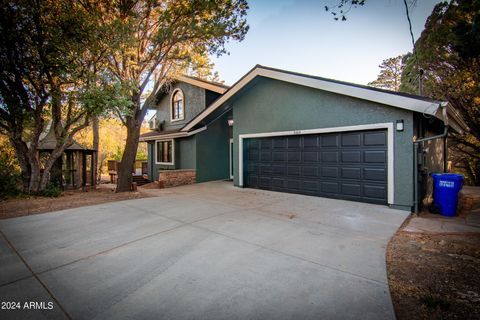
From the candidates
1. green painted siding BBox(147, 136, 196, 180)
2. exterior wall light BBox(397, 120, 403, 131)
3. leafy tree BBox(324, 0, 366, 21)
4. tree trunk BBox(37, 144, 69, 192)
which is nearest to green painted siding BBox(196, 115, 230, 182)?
green painted siding BBox(147, 136, 196, 180)

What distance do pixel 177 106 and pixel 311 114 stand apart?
1043 cm

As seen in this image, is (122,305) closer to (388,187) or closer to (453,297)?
(453,297)

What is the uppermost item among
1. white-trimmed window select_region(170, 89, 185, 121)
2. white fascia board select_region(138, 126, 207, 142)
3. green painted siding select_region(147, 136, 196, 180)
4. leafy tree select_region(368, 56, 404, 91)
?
leafy tree select_region(368, 56, 404, 91)

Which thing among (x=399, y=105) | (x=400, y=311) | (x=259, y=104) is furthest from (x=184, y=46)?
(x=400, y=311)

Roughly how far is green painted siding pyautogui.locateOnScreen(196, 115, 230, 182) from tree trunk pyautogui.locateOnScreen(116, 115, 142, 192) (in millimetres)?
3353

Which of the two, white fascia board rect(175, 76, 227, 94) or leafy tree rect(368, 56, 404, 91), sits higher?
leafy tree rect(368, 56, 404, 91)

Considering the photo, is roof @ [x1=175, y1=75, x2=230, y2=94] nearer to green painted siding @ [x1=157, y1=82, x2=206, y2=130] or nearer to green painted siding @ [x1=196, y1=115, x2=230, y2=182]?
green painted siding @ [x1=157, y1=82, x2=206, y2=130]

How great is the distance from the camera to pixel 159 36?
343 inches

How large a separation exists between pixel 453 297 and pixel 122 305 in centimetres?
362

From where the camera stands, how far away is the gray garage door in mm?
6531

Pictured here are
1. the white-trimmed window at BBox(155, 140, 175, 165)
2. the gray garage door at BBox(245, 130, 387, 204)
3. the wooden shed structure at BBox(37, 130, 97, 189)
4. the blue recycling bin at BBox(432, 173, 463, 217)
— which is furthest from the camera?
the white-trimmed window at BBox(155, 140, 175, 165)

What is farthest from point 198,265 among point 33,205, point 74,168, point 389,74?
point 389,74

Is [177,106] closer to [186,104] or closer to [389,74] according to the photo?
[186,104]

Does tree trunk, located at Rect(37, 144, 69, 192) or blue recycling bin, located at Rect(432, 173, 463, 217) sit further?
tree trunk, located at Rect(37, 144, 69, 192)
